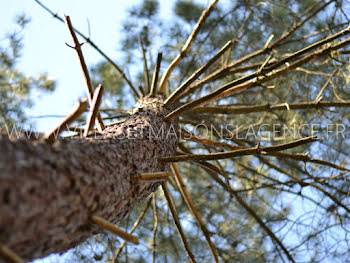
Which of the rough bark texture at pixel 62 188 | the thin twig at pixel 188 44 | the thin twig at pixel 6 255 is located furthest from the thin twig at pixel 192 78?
the thin twig at pixel 6 255

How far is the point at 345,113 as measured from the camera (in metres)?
2.68

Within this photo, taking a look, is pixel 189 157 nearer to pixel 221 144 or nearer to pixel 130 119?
pixel 130 119

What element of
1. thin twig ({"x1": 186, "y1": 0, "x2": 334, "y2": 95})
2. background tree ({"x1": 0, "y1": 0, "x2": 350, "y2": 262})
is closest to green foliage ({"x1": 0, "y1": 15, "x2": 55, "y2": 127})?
background tree ({"x1": 0, "y1": 0, "x2": 350, "y2": 262})

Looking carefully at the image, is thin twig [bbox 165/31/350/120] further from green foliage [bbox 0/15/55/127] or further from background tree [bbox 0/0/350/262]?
green foliage [bbox 0/15/55/127]

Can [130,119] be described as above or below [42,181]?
above

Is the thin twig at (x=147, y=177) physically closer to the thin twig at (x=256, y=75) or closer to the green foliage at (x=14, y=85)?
the thin twig at (x=256, y=75)

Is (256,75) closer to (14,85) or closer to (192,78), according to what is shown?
(192,78)

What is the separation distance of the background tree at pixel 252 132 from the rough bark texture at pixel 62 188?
99 cm

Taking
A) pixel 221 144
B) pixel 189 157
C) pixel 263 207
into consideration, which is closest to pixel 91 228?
pixel 189 157

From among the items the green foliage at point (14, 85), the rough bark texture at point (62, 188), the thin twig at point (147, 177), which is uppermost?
the green foliage at point (14, 85)

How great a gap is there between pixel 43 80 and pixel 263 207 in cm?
231

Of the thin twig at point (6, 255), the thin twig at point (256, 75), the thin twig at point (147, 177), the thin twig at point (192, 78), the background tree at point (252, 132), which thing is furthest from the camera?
the background tree at point (252, 132)

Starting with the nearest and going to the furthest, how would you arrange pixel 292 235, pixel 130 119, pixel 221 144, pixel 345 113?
pixel 130 119, pixel 221 144, pixel 292 235, pixel 345 113

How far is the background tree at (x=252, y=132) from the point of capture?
2.15 metres
